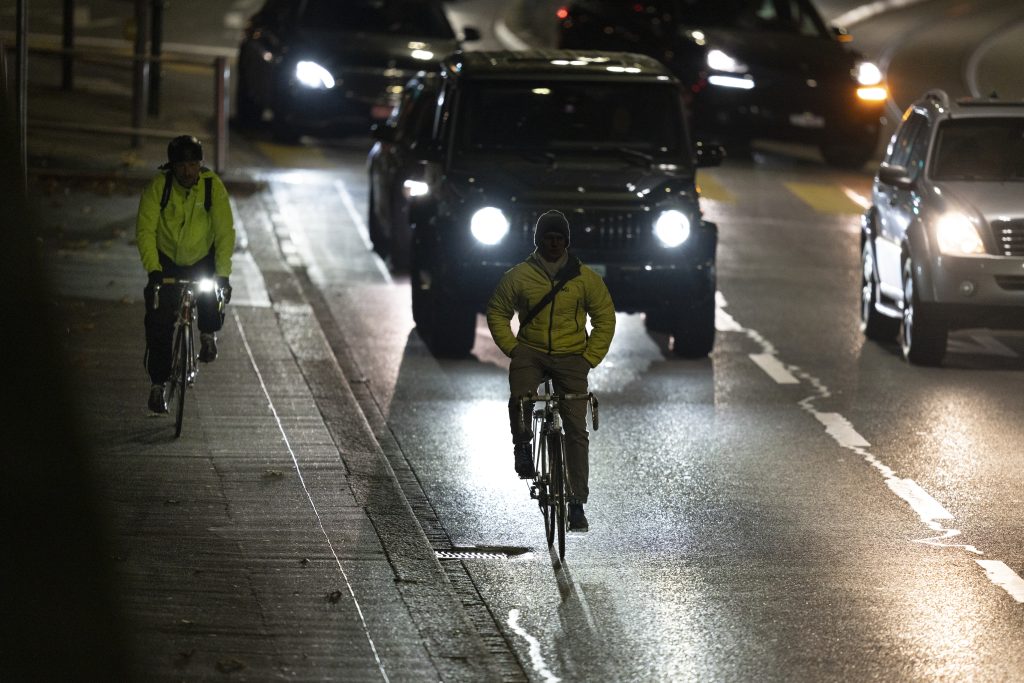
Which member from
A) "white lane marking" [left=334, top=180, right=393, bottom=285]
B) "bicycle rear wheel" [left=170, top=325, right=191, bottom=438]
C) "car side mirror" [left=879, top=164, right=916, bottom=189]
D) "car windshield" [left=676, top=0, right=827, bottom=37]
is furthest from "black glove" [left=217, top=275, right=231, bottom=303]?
"car windshield" [left=676, top=0, right=827, bottom=37]

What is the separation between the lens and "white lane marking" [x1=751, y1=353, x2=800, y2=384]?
13922 mm

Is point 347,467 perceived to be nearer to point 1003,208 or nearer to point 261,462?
point 261,462

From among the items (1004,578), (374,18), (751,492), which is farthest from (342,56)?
(1004,578)

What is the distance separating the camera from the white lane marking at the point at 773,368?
13.9 m

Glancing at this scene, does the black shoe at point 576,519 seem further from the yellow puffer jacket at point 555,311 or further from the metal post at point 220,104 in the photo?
the metal post at point 220,104

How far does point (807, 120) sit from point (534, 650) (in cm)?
1866

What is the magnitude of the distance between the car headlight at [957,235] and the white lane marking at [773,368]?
4.52 feet

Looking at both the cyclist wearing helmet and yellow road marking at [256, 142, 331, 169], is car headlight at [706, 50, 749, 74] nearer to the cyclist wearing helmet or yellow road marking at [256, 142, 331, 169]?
yellow road marking at [256, 142, 331, 169]

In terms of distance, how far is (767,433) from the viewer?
12078mm

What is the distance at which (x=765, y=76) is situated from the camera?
25484 millimetres

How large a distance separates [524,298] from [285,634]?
7.26 ft

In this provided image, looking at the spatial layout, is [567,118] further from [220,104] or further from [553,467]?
[220,104]

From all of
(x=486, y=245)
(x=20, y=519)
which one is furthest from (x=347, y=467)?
(x=486, y=245)

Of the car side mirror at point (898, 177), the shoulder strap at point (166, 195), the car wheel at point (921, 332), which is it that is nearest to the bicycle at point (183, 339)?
the shoulder strap at point (166, 195)
